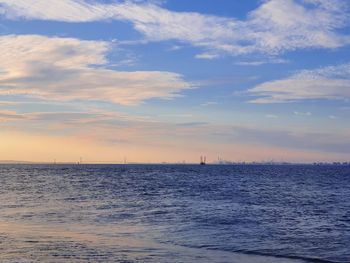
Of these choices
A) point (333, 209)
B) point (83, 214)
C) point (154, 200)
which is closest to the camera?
point (83, 214)

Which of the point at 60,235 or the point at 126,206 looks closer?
the point at 60,235

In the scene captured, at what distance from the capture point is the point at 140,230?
3112 centimetres

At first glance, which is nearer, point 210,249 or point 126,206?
point 210,249

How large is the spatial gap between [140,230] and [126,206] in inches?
629

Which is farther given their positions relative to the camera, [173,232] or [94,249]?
[173,232]

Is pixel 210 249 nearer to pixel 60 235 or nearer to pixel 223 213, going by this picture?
pixel 60 235

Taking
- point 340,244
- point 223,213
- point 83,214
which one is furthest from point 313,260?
point 83,214

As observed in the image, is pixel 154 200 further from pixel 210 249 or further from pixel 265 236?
pixel 210 249

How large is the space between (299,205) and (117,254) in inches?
1212

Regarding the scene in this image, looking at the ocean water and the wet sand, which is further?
the ocean water

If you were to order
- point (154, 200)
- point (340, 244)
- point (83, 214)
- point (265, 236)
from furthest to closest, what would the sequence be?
point (154, 200), point (83, 214), point (265, 236), point (340, 244)

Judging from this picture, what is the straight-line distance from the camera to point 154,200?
175ft

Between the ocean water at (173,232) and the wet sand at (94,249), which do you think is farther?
the ocean water at (173,232)

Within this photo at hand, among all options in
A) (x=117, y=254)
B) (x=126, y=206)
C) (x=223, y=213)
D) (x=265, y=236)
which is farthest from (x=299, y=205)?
(x=117, y=254)
